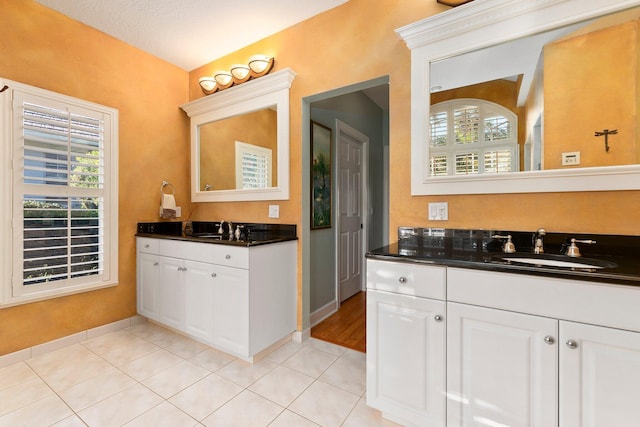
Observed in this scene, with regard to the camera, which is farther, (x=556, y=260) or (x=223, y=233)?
(x=223, y=233)

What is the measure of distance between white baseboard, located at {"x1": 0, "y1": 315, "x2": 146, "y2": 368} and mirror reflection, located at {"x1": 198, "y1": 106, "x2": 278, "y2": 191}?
4.99 feet

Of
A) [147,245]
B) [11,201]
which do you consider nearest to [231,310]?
[147,245]

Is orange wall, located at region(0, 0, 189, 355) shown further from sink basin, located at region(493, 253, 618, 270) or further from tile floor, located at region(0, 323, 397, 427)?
sink basin, located at region(493, 253, 618, 270)

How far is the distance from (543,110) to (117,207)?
11.1ft

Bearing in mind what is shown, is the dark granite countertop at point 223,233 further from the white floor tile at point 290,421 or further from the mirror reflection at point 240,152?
the white floor tile at point 290,421

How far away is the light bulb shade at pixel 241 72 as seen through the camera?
2.68m

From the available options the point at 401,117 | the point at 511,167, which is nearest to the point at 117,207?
the point at 401,117

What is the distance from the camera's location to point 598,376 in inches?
40.5

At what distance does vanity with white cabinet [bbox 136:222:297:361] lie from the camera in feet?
6.73

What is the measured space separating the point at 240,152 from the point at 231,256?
1204mm

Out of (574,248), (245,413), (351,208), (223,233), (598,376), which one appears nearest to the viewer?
(598,376)

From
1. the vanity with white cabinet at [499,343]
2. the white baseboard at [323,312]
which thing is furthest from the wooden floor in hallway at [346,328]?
the vanity with white cabinet at [499,343]

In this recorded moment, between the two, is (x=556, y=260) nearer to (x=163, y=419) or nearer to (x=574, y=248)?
(x=574, y=248)

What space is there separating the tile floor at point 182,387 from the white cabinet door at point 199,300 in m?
0.17
